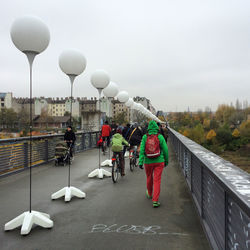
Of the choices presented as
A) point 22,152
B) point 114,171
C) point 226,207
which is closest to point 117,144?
point 114,171

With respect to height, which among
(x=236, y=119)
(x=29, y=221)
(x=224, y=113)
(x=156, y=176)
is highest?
(x=224, y=113)

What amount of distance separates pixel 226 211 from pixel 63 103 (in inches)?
6035

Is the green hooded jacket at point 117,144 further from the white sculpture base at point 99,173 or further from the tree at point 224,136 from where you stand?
the tree at point 224,136

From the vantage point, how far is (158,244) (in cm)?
373

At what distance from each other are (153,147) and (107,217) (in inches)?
63.9

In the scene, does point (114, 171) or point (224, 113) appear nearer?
point (114, 171)

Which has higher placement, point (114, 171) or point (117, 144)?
point (117, 144)

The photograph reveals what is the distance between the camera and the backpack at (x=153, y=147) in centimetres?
549

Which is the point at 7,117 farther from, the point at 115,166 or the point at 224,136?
the point at 224,136

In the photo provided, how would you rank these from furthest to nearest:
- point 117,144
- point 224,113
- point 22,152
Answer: point 224,113
point 22,152
point 117,144

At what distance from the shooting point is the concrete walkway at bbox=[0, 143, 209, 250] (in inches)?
150

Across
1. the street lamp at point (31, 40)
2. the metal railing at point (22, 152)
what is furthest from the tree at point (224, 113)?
the street lamp at point (31, 40)

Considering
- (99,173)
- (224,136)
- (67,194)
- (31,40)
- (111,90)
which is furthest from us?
(224,136)

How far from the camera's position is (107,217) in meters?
4.81
